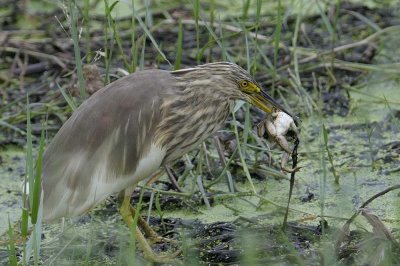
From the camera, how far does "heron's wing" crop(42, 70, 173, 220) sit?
3.70 metres

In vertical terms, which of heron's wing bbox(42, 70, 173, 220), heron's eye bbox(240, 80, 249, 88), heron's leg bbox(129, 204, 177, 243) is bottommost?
heron's leg bbox(129, 204, 177, 243)

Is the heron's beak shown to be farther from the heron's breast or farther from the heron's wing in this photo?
the heron's wing

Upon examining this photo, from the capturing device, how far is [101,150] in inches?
147

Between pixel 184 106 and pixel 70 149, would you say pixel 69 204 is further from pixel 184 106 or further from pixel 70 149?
pixel 184 106

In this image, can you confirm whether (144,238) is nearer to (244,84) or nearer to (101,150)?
(101,150)

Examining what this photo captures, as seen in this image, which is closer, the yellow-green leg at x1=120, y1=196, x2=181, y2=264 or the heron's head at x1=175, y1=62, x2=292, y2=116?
the yellow-green leg at x1=120, y1=196, x2=181, y2=264

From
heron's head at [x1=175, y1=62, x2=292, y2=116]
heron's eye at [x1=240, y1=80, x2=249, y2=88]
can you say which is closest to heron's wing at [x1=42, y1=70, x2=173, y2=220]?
heron's head at [x1=175, y1=62, x2=292, y2=116]

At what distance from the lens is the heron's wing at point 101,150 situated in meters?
3.70

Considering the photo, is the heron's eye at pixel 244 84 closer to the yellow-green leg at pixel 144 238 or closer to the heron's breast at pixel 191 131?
the heron's breast at pixel 191 131

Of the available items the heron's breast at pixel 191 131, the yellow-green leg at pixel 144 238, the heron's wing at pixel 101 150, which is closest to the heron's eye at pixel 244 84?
the heron's breast at pixel 191 131

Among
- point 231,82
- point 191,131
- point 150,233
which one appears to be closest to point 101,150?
point 191,131

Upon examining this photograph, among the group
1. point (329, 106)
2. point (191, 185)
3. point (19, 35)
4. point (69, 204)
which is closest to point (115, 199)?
point (191, 185)

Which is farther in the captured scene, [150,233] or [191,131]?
[150,233]

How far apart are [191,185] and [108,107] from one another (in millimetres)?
845
